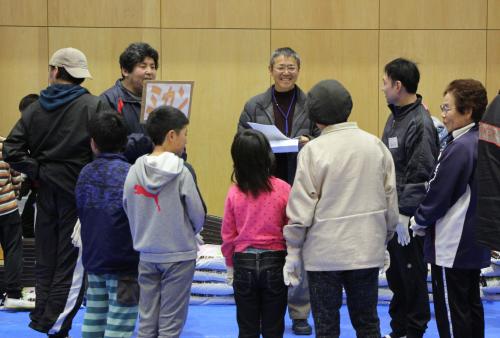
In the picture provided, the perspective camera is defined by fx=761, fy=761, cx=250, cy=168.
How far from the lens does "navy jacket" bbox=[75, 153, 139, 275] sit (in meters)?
3.48

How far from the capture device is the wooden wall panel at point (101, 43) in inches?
276

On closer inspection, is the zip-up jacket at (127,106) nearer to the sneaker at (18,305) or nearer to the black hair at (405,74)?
the black hair at (405,74)

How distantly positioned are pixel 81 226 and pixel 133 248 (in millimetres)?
293

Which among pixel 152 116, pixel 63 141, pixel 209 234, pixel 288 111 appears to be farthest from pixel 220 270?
pixel 152 116

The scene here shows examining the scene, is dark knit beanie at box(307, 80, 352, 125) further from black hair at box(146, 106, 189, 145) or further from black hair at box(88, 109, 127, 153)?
black hair at box(88, 109, 127, 153)

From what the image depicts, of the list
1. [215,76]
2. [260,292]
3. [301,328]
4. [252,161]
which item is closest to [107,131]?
[252,161]

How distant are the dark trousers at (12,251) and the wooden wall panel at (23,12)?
240 cm

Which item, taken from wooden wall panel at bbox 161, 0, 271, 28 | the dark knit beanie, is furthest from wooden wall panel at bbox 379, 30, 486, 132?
the dark knit beanie

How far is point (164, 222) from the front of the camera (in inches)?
130

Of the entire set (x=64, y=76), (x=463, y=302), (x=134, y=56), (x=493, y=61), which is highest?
(x=493, y=61)

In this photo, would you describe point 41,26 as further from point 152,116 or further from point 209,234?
point 152,116

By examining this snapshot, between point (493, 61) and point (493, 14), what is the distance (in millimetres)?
445

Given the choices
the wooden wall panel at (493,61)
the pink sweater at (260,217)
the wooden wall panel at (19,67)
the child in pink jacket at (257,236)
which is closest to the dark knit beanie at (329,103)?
the child in pink jacket at (257,236)

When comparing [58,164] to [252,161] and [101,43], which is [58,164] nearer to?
[252,161]
